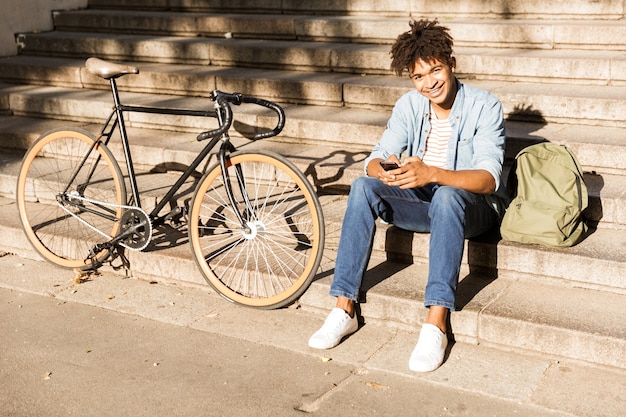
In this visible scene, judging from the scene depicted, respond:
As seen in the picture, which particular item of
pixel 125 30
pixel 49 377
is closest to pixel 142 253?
pixel 49 377

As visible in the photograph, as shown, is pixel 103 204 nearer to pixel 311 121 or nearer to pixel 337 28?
pixel 311 121

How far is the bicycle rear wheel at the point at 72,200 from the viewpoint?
5824 mm

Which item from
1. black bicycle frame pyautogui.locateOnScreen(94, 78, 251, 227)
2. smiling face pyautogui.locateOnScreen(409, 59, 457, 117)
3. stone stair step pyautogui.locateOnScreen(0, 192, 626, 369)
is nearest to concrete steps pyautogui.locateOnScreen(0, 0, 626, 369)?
stone stair step pyautogui.locateOnScreen(0, 192, 626, 369)

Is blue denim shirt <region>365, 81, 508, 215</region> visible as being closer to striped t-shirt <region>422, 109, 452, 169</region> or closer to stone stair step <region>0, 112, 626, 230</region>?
striped t-shirt <region>422, 109, 452, 169</region>

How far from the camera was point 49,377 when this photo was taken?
4625 mm

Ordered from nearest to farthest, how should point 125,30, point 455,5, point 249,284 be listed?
point 249,284, point 455,5, point 125,30

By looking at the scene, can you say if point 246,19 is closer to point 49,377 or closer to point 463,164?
point 463,164

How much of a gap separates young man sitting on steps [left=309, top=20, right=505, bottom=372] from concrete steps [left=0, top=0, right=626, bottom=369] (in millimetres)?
240

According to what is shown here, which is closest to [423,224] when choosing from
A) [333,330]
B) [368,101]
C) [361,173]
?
[333,330]

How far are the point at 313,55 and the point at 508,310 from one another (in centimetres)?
370

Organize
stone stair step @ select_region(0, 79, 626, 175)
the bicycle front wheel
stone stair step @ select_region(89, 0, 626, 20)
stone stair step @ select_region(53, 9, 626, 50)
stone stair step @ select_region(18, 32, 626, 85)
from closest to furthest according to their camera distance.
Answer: the bicycle front wheel < stone stair step @ select_region(0, 79, 626, 175) < stone stair step @ select_region(18, 32, 626, 85) < stone stair step @ select_region(53, 9, 626, 50) < stone stair step @ select_region(89, 0, 626, 20)

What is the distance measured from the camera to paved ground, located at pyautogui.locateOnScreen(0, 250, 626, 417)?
4.18m

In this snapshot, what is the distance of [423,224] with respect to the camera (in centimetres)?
505

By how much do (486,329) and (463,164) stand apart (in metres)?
0.91
